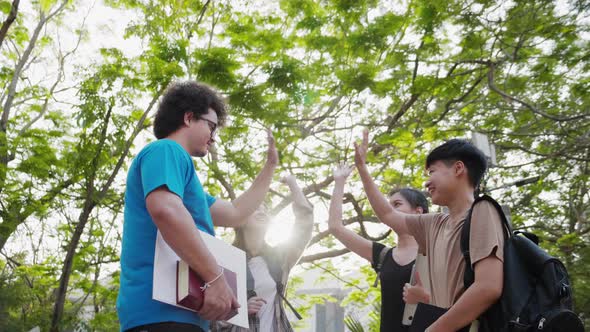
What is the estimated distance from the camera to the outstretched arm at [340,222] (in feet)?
10.1

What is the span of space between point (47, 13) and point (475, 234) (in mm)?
11967

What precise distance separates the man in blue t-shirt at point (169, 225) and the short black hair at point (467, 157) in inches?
39.4

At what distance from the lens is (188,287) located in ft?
5.17

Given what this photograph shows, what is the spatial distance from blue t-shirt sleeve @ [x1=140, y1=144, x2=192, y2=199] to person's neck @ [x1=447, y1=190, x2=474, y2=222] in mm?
1087

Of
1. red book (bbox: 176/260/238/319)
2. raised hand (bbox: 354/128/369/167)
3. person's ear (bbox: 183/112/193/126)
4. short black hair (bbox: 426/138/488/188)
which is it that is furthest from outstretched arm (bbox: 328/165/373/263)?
red book (bbox: 176/260/238/319)

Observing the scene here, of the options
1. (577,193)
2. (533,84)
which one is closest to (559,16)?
(533,84)

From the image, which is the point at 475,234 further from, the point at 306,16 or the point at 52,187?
the point at 52,187

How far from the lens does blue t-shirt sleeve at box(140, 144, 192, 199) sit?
5.50 ft

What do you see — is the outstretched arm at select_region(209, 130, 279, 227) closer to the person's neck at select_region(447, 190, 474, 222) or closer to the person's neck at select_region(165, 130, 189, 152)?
the person's neck at select_region(165, 130, 189, 152)

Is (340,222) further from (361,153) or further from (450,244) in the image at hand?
(450,244)

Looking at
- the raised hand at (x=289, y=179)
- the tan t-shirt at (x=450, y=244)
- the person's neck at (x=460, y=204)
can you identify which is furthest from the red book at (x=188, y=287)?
the raised hand at (x=289, y=179)

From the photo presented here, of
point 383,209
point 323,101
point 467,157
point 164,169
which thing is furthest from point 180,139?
point 323,101

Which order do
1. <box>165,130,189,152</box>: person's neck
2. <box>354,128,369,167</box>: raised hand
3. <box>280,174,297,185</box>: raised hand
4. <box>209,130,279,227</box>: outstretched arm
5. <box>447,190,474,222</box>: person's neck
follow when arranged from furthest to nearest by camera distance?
1. <box>280,174,297,185</box>: raised hand
2. <box>354,128,369,167</box>: raised hand
3. <box>209,130,279,227</box>: outstretched arm
4. <box>447,190,474,222</box>: person's neck
5. <box>165,130,189,152</box>: person's neck

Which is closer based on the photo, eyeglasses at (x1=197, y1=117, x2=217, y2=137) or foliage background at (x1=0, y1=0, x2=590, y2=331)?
eyeglasses at (x1=197, y1=117, x2=217, y2=137)
